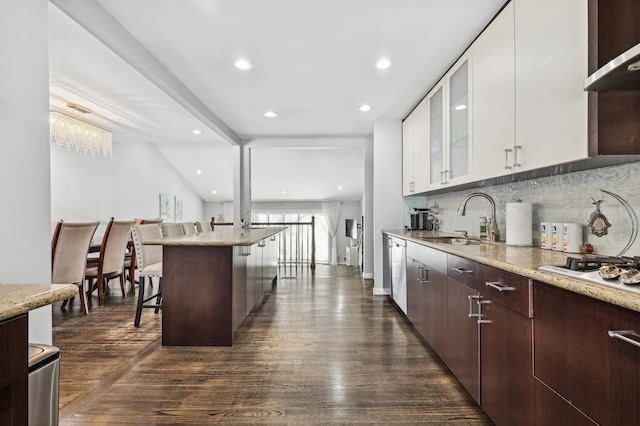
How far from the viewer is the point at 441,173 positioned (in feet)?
9.92

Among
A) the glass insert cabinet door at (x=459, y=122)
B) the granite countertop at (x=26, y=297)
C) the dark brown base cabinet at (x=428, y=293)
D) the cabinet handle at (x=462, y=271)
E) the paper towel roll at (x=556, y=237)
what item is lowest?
the dark brown base cabinet at (x=428, y=293)

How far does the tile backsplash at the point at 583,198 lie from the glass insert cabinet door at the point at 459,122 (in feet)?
1.15

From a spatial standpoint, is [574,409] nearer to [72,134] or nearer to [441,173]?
[441,173]

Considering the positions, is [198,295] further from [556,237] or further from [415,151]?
[415,151]

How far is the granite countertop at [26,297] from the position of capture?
2.44 ft

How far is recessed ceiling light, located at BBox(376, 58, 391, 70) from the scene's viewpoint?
2.74 meters

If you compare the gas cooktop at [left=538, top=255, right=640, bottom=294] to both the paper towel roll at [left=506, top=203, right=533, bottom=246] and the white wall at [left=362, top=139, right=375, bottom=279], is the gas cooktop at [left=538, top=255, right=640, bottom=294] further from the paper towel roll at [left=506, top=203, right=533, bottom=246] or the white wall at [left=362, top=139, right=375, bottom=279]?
the white wall at [left=362, top=139, right=375, bottom=279]

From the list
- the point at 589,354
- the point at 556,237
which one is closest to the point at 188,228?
the point at 556,237

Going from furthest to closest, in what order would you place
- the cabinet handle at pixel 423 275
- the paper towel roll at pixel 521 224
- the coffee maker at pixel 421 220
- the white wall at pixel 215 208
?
the white wall at pixel 215 208, the coffee maker at pixel 421 220, the cabinet handle at pixel 423 275, the paper towel roll at pixel 521 224

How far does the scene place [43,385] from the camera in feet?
3.01

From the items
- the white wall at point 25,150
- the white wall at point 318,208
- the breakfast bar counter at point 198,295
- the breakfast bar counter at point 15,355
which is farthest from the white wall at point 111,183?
the breakfast bar counter at point 15,355

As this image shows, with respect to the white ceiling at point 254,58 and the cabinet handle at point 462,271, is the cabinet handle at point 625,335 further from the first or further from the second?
the white ceiling at point 254,58

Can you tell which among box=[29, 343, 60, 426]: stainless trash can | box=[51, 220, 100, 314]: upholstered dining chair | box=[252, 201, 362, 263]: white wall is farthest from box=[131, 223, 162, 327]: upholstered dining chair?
box=[252, 201, 362, 263]: white wall

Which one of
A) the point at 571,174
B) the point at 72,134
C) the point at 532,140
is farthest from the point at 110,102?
the point at 571,174
